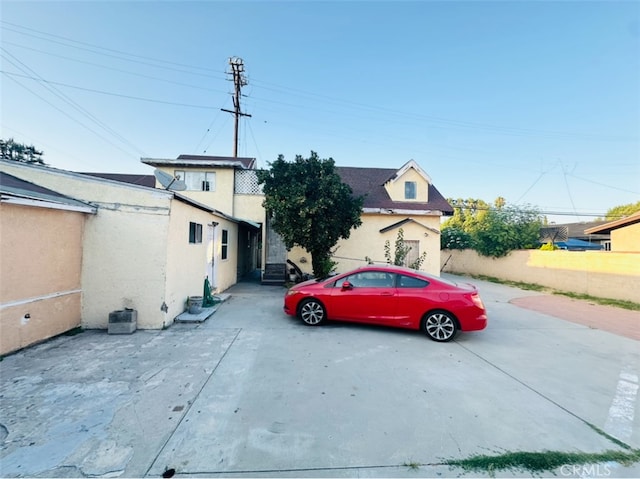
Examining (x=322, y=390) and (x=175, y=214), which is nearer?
(x=322, y=390)

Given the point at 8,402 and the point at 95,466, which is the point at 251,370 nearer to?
the point at 95,466

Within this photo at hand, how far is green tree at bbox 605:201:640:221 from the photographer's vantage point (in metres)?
30.3

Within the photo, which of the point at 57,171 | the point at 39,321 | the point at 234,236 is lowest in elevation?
the point at 39,321

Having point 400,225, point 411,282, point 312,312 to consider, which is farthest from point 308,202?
point 400,225

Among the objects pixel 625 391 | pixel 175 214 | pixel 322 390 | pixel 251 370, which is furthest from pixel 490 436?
pixel 175 214

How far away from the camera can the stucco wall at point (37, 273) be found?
14.3 ft

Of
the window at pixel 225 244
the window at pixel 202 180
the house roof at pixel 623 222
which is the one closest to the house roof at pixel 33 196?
the window at pixel 225 244

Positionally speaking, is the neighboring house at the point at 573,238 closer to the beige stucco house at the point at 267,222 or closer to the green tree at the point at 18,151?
the beige stucco house at the point at 267,222

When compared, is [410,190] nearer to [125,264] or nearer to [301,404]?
[125,264]

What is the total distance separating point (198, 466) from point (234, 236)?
1041cm

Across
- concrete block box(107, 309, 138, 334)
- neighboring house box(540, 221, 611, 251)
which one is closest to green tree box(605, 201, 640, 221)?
neighboring house box(540, 221, 611, 251)

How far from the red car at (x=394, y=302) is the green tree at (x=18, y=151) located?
33966mm

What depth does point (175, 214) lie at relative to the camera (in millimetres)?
6156

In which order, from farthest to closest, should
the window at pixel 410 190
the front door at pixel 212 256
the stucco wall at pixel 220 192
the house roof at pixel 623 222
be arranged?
1. the window at pixel 410 190
2. the stucco wall at pixel 220 192
3. the house roof at pixel 623 222
4. the front door at pixel 212 256
